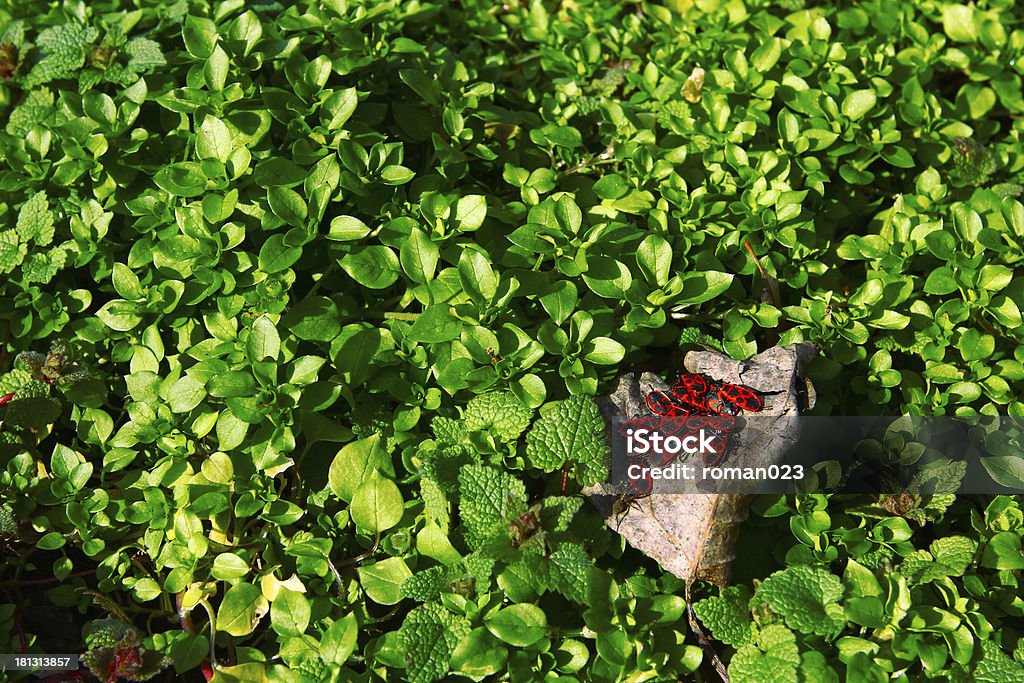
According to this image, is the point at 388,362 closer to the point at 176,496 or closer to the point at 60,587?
the point at 176,496

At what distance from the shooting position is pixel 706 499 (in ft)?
7.45

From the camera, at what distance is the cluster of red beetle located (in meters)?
→ 2.34

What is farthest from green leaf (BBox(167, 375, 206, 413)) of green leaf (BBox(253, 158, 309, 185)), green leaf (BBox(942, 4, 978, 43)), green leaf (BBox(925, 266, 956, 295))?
green leaf (BBox(942, 4, 978, 43))

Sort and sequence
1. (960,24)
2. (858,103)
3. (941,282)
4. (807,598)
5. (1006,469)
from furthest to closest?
1. (960,24)
2. (858,103)
3. (941,282)
4. (1006,469)
5. (807,598)

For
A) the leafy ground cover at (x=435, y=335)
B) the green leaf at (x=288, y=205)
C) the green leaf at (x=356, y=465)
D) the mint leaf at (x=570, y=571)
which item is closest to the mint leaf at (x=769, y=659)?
the leafy ground cover at (x=435, y=335)

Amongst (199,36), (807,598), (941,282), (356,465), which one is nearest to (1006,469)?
(941,282)

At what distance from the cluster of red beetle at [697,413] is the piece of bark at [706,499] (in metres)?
0.03

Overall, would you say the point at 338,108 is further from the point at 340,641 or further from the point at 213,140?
the point at 340,641

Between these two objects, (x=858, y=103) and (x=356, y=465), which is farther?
(x=858, y=103)

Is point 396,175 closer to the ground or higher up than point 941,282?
higher up

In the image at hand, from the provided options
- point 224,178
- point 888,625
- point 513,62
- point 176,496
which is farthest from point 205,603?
point 513,62

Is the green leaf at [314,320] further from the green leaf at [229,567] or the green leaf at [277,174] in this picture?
the green leaf at [229,567]

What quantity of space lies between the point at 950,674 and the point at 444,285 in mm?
1603

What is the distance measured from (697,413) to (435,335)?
29.6 inches
